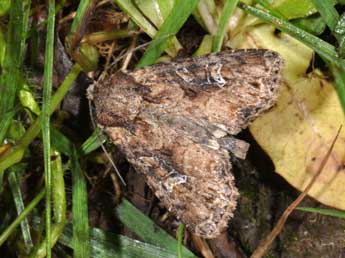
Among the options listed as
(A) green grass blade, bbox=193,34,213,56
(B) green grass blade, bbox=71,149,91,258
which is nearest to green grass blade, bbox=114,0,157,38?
(A) green grass blade, bbox=193,34,213,56

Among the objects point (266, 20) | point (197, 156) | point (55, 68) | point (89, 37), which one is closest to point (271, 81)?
point (266, 20)

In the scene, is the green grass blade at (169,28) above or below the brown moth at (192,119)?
above

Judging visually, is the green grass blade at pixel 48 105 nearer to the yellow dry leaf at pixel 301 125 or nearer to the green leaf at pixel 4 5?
the green leaf at pixel 4 5

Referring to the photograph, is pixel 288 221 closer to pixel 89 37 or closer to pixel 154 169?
pixel 154 169

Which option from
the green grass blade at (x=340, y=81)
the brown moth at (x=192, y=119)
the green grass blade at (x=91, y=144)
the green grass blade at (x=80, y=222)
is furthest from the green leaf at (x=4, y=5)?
the green grass blade at (x=340, y=81)

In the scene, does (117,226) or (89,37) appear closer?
(89,37)

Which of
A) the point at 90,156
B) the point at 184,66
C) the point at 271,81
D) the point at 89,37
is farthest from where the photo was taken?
the point at 90,156

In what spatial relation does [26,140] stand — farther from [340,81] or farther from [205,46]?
[340,81]
